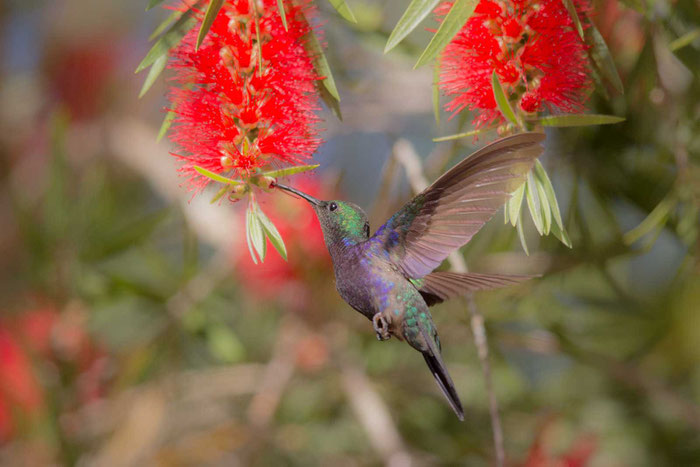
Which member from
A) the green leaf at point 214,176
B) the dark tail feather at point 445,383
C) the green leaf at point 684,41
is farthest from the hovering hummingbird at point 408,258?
the green leaf at point 684,41

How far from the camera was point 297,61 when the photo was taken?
66cm

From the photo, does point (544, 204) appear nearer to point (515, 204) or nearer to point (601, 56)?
point (515, 204)

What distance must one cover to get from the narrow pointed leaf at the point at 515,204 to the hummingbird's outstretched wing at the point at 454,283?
54 mm

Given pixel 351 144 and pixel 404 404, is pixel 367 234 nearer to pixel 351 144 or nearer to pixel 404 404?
pixel 404 404

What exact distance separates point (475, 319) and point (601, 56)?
30 cm

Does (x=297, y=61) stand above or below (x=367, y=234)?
above

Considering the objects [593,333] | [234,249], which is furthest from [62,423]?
Answer: [593,333]

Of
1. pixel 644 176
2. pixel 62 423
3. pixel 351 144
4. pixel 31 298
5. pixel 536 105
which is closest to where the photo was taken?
pixel 536 105

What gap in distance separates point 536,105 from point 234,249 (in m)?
0.91

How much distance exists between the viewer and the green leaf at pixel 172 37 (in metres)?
0.66

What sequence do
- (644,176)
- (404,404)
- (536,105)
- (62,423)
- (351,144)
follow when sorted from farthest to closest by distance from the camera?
(351,144)
(404,404)
(62,423)
(644,176)
(536,105)

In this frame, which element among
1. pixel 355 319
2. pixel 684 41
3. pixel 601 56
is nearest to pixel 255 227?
pixel 601 56

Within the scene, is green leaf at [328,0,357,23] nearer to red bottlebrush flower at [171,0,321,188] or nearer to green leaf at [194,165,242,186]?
red bottlebrush flower at [171,0,321,188]

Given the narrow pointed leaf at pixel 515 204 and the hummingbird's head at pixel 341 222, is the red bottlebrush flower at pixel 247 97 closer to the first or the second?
the hummingbird's head at pixel 341 222
